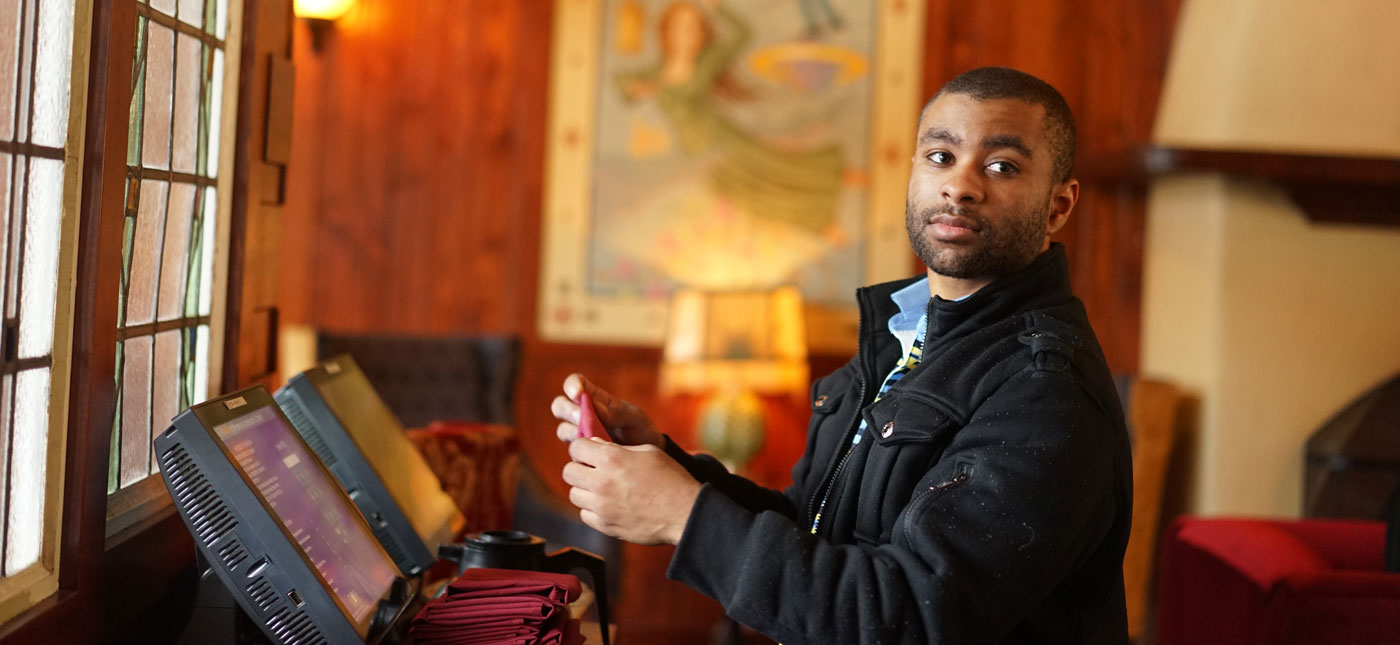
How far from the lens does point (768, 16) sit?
4.48 meters

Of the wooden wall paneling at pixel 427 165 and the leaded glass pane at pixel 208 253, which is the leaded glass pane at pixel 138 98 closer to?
the leaded glass pane at pixel 208 253

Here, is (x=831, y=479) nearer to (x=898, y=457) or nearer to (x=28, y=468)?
(x=898, y=457)

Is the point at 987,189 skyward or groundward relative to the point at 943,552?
skyward

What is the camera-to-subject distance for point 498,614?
1.37 metres

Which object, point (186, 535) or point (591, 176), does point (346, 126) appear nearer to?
point (591, 176)

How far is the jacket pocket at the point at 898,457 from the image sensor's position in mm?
1374

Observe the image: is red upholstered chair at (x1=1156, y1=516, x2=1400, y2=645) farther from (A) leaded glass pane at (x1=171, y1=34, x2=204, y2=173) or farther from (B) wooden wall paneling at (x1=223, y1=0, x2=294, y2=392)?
(A) leaded glass pane at (x1=171, y1=34, x2=204, y2=173)

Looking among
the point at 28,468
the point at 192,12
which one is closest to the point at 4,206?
the point at 28,468

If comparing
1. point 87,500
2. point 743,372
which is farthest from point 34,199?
point 743,372

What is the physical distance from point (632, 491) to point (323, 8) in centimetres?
333

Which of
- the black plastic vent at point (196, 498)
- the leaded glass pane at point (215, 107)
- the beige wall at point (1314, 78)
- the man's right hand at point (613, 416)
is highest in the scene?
the beige wall at point (1314, 78)

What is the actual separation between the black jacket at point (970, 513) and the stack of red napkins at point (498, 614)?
0.68ft

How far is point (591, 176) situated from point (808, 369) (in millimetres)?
1050

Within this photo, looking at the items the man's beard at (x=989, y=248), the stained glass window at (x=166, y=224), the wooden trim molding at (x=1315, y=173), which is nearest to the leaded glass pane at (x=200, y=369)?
the stained glass window at (x=166, y=224)
